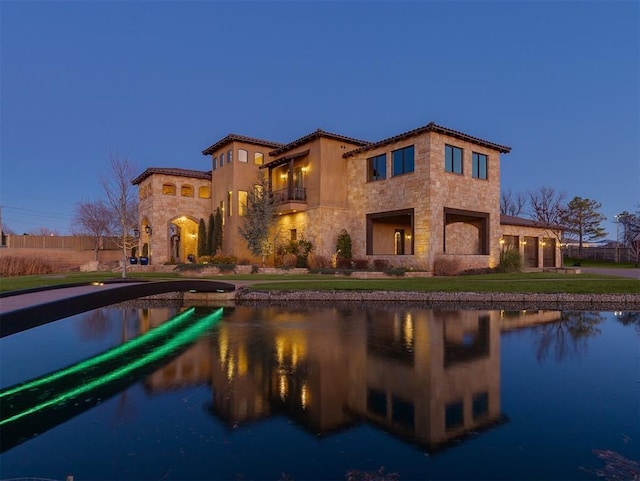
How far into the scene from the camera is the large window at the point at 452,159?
21.7 metres

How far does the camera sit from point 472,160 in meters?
23.0

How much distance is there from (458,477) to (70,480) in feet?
9.68

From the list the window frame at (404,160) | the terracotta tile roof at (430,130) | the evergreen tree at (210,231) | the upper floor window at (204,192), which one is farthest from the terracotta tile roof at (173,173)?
the window frame at (404,160)

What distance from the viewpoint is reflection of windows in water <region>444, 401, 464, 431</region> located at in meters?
4.08

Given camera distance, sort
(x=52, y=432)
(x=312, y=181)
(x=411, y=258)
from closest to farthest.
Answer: (x=52, y=432) → (x=411, y=258) → (x=312, y=181)

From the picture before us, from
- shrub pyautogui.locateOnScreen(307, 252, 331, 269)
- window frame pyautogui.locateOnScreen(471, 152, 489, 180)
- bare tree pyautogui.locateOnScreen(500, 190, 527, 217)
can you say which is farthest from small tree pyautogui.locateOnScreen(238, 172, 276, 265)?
bare tree pyautogui.locateOnScreen(500, 190, 527, 217)

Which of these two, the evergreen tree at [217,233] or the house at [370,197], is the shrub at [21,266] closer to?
the house at [370,197]

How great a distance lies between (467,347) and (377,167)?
703 inches

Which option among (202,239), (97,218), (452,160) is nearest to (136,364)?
A: (452,160)

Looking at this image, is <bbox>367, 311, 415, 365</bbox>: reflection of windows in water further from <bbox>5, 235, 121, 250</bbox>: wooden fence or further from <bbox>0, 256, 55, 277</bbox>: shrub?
<bbox>5, 235, 121, 250</bbox>: wooden fence

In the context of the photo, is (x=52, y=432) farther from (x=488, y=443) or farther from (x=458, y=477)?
(x=488, y=443)

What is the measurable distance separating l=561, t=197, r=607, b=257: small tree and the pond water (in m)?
46.5

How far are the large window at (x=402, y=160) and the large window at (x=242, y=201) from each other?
1135 cm

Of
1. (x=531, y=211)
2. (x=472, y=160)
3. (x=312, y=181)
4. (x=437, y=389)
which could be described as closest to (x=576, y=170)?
(x=531, y=211)
